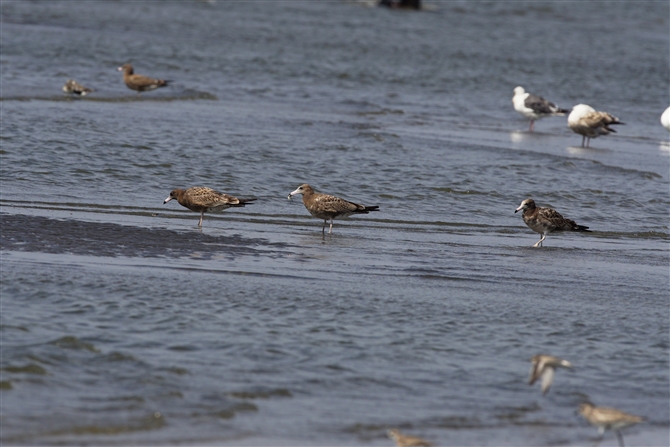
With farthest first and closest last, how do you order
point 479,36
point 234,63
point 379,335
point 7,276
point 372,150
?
point 479,36, point 234,63, point 372,150, point 7,276, point 379,335

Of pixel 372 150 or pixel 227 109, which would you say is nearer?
pixel 372 150

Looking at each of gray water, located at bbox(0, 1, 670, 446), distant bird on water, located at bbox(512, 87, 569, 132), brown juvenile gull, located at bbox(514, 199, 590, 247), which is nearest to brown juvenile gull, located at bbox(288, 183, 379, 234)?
gray water, located at bbox(0, 1, 670, 446)

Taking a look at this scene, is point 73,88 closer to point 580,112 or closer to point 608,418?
point 580,112

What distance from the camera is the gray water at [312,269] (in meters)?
6.15

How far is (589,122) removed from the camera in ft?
63.3

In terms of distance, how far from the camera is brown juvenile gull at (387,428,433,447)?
5504 mm

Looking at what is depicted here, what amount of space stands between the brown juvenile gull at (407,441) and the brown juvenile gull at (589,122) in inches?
573

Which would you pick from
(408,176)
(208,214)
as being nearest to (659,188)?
(408,176)

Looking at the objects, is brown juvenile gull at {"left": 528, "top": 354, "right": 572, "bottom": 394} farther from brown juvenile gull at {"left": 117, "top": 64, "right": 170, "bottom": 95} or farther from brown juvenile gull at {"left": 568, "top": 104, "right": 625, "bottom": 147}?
brown juvenile gull at {"left": 117, "top": 64, "right": 170, "bottom": 95}

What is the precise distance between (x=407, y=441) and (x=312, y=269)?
12.3 ft

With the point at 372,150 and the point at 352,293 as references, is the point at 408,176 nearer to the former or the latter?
the point at 372,150

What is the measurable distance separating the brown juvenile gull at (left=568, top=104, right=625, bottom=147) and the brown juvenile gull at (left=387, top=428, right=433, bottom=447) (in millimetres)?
14552

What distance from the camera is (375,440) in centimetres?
579

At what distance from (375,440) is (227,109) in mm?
14093
